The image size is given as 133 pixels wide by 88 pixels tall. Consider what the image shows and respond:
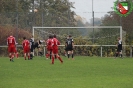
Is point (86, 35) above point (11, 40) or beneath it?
above

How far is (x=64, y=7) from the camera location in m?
61.2

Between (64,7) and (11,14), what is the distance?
Answer: 572 inches

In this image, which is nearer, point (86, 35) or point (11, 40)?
point (11, 40)

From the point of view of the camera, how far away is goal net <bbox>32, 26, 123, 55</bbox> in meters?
46.3

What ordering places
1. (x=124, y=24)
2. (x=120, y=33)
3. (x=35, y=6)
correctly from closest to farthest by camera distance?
(x=120, y=33) → (x=124, y=24) → (x=35, y=6)

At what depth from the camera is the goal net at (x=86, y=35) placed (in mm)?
46306

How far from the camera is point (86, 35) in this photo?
4800cm

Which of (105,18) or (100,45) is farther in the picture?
(105,18)

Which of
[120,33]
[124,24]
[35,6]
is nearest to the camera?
[120,33]

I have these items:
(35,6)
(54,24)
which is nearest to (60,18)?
(54,24)

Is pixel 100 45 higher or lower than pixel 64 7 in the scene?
lower

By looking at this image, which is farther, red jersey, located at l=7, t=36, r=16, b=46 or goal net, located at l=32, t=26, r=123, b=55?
goal net, located at l=32, t=26, r=123, b=55

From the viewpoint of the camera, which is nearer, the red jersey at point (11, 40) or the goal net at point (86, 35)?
the red jersey at point (11, 40)

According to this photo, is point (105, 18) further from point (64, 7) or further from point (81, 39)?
point (64, 7)
